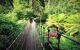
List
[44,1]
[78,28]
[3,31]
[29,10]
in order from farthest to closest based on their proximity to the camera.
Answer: [29,10], [44,1], [78,28], [3,31]

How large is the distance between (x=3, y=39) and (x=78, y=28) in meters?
3.96

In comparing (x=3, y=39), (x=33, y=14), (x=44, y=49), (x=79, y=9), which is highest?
(x=79, y=9)

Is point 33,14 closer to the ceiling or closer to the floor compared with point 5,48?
closer to the floor

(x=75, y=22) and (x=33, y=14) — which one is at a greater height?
(x=75, y=22)

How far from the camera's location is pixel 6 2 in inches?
870

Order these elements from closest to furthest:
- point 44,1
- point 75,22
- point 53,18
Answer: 1. point 75,22
2. point 53,18
3. point 44,1

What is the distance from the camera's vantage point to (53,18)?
→ 13.6m

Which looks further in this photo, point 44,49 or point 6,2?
point 6,2

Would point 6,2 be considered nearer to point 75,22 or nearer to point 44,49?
point 75,22

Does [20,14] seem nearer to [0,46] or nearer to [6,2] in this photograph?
[6,2]

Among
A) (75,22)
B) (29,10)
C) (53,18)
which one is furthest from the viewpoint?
(29,10)

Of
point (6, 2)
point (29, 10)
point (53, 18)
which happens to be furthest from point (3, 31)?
point (29, 10)

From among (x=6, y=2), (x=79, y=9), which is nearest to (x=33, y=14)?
(x=6, y=2)

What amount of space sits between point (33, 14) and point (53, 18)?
1899 cm
